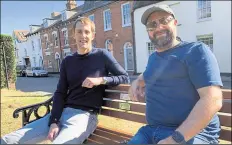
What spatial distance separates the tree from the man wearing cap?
11.1 metres

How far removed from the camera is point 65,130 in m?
2.82

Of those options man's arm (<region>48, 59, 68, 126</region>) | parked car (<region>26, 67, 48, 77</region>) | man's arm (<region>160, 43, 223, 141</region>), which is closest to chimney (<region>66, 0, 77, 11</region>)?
parked car (<region>26, 67, 48, 77</region>)

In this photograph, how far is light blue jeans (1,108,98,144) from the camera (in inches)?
110

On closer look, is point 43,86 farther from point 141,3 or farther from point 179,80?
point 179,80

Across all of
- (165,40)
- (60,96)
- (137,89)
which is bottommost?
(60,96)

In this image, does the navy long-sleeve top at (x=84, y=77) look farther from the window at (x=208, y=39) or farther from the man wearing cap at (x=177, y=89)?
the window at (x=208, y=39)

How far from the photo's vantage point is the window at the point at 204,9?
1609 cm

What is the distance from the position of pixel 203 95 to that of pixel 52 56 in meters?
30.8

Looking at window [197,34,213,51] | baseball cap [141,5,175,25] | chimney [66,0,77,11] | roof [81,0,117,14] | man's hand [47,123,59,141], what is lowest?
man's hand [47,123,59,141]

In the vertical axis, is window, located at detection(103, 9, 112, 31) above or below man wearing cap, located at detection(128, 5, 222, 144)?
above

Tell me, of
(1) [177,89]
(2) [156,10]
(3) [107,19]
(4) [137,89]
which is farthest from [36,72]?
(1) [177,89]

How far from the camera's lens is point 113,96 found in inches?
132

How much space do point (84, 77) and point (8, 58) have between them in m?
10.6

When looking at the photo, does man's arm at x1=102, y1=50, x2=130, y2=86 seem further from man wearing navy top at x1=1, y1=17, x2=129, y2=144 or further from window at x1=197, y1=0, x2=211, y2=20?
window at x1=197, y1=0, x2=211, y2=20
